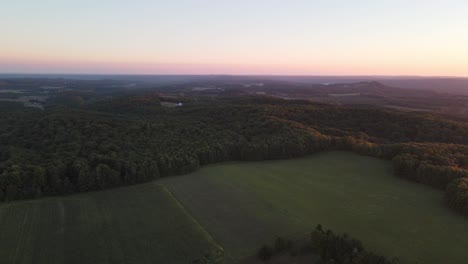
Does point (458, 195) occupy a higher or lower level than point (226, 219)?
higher

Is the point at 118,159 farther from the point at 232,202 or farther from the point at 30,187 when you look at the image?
the point at 232,202

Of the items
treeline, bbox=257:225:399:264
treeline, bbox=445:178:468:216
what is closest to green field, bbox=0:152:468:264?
treeline, bbox=445:178:468:216

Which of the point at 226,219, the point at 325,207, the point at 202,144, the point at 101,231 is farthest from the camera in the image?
the point at 202,144

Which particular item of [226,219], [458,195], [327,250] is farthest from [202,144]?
[458,195]

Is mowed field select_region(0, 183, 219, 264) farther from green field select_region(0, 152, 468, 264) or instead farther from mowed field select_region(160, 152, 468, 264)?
mowed field select_region(160, 152, 468, 264)

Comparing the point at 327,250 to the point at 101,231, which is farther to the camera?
the point at 101,231

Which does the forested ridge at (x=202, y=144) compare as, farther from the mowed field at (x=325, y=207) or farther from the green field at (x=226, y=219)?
the mowed field at (x=325, y=207)

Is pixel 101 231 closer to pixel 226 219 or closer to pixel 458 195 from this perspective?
pixel 226 219

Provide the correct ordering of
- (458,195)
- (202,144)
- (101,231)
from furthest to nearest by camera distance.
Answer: (202,144) < (458,195) < (101,231)
